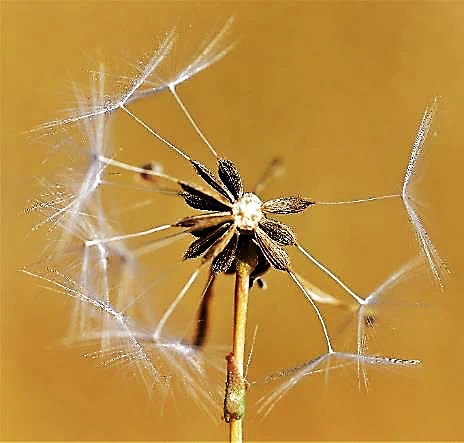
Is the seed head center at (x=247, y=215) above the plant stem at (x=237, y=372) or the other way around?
above

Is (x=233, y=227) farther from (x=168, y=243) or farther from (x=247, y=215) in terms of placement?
(x=168, y=243)

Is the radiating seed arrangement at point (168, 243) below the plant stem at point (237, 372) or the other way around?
the other way around

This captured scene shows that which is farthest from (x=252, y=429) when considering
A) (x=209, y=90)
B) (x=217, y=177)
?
(x=217, y=177)

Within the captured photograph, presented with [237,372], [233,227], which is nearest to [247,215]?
[233,227]

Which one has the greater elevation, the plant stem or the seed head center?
the seed head center

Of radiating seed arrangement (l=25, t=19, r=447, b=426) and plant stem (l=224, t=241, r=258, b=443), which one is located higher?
radiating seed arrangement (l=25, t=19, r=447, b=426)

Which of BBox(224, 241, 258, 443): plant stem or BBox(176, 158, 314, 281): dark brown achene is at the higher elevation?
BBox(176, 158, 314, 281): dark brown achene
